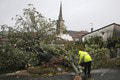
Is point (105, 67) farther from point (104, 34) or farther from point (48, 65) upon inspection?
point (104, 34)

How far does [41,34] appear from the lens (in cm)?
1523

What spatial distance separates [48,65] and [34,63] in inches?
63.0

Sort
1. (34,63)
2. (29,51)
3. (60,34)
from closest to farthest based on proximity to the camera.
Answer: (34,63), (29,51), (60,34)

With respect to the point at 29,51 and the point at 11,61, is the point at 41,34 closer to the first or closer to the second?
the point at 29,51

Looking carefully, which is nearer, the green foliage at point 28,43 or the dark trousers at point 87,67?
the dark trousers at point 87,67

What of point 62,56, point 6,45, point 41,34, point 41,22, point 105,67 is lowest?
point 105,67

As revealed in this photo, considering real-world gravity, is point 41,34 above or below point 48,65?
above

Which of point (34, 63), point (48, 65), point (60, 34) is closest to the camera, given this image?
point (48, 65)

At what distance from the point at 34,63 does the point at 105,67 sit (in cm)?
614

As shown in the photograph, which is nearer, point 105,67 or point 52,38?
point 105,67

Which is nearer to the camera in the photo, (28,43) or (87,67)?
(87,67)

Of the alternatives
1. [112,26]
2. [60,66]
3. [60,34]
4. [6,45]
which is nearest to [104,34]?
[112,26]

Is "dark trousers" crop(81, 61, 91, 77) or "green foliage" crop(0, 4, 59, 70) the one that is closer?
"dark trousers" crop(81, 61, 91, 77)

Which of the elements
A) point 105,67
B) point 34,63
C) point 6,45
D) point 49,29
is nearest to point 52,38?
point 49,29
